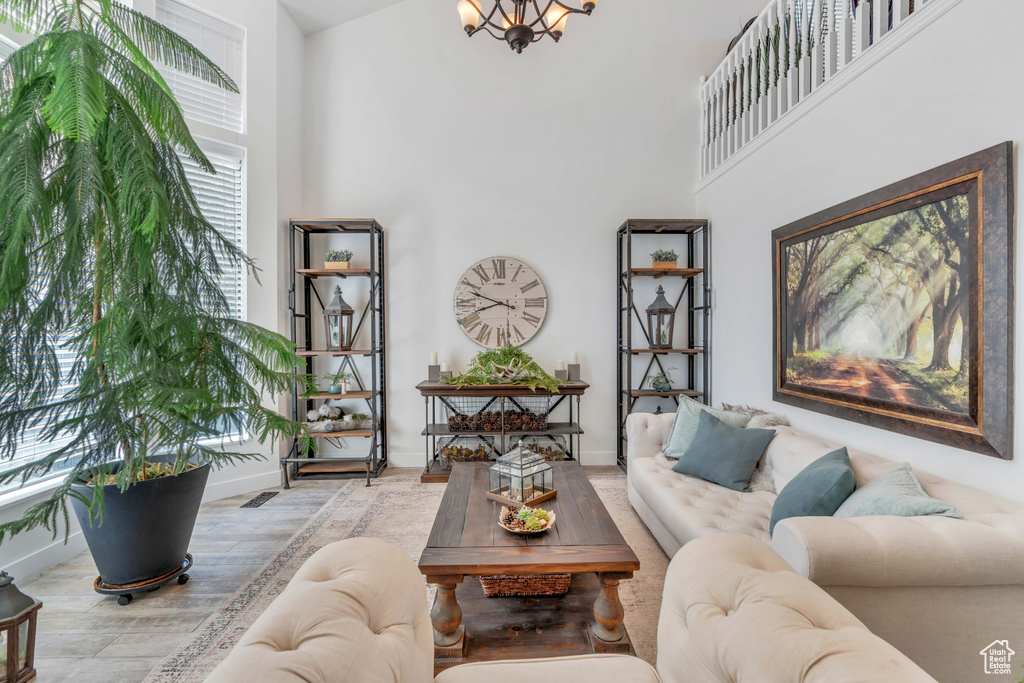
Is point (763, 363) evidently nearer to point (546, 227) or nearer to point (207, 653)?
point (546, 227)

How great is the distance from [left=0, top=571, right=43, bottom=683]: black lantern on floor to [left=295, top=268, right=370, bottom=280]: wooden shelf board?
2.70 metres

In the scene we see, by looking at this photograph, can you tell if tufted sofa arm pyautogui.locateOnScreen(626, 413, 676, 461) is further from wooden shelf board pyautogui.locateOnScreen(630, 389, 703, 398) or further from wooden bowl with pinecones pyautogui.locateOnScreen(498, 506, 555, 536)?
wooden bowl with pinecones pyautogui.locateOnScreen(498, 506, 555, 536)

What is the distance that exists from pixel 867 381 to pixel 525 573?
6.23ft

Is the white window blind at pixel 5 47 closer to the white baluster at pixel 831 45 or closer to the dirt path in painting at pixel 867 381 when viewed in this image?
the white baluster at pixel 831 45

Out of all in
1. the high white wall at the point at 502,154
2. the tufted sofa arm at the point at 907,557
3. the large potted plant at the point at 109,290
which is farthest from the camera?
the high white wall at the point at 502,154

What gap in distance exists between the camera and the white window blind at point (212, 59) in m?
3.29

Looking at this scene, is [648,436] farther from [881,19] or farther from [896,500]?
[881,19]

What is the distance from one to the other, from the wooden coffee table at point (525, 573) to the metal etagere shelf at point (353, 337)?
2.19 m

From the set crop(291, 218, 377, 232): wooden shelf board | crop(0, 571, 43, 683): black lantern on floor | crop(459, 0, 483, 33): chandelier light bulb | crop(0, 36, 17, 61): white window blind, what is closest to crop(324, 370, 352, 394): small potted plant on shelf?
crop(291, 218, 377, 232): wooden shelf board

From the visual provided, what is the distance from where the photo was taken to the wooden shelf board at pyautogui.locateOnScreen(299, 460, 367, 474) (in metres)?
3.88

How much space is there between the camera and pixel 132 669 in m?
1.68

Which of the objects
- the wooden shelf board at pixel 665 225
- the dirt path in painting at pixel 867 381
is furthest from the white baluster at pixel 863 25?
the wooden shelf board at pixel 665 225

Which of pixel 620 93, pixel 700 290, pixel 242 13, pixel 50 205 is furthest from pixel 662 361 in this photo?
pixel 242 13

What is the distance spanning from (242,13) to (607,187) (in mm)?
3295
